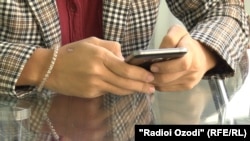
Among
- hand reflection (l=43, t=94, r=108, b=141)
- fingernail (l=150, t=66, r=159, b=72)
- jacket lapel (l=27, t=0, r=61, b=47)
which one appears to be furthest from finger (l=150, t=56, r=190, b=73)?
jacket lapel (l=27, t=0, r=61, b=47)

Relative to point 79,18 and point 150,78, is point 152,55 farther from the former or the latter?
point 79,18

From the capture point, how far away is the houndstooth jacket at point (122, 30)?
77 cm

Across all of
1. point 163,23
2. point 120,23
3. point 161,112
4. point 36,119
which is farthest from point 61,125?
point 163,23

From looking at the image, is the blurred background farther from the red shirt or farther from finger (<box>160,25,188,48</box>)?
the red shirt

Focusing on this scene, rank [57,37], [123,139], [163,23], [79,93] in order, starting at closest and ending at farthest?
[123,139] → [79,93] → [57,37] → [163,23]

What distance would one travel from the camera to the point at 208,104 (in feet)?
2.51

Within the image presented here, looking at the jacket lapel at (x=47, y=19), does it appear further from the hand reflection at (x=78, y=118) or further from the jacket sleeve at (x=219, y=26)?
the jacket sleeve at (x=219, y=26)

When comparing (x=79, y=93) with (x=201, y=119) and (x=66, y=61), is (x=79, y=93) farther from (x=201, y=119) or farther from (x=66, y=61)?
(x=201, y=119)

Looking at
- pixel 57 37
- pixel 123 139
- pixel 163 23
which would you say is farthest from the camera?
pixel 163 23

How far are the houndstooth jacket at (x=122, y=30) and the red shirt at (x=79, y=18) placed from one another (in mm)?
29

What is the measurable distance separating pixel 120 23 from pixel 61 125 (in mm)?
270

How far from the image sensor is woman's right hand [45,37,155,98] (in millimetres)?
723

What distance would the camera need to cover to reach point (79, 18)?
901mm

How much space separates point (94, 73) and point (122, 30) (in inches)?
7.6
